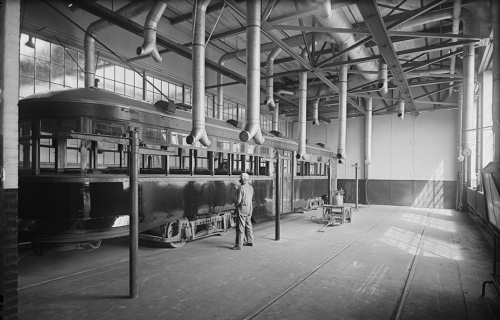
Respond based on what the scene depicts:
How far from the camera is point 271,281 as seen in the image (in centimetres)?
495

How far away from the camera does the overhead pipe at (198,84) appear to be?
670 cm

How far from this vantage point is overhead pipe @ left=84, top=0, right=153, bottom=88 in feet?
26.8

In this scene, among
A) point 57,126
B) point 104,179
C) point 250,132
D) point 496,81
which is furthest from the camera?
point 250,132

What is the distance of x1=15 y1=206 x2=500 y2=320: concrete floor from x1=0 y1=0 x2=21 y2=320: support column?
133 cm

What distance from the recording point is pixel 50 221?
5078 millimetres

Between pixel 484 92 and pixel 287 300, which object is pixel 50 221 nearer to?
pixel 287 300

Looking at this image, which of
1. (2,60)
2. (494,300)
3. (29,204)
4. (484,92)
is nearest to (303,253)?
(494,300)

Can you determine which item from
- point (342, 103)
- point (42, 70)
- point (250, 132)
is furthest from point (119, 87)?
point (342, 103)

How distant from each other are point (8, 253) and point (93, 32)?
808 centimetres

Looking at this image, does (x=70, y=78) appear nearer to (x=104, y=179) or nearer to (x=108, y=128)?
(x=108, y=128)

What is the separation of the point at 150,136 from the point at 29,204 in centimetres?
237

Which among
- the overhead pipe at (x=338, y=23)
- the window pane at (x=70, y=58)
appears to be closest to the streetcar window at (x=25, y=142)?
the window pane at (x=70, y=58)

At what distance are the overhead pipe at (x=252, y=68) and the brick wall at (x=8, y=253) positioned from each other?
16.7 ft

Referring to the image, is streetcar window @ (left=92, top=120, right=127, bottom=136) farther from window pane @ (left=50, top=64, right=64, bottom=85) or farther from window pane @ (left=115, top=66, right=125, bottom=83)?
window pane @ (left=115, top=66, right=125, bottom=83)
